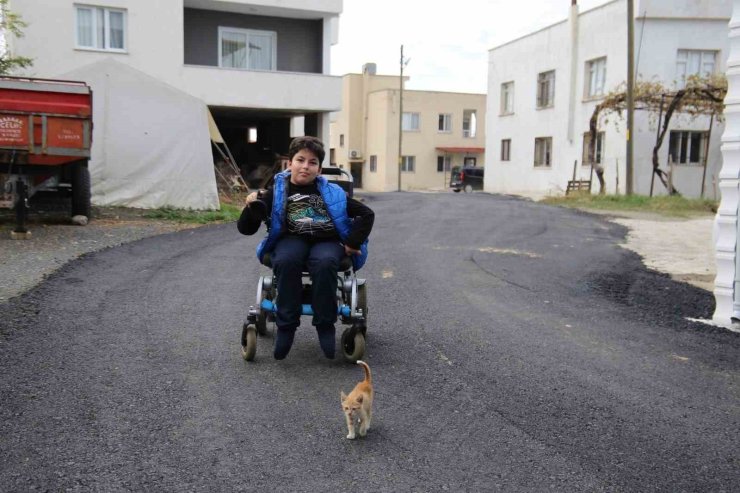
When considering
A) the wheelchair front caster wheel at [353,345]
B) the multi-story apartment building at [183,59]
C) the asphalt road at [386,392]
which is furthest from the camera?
the multi-story apartment building at [183,59]

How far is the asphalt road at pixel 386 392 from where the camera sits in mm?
3586

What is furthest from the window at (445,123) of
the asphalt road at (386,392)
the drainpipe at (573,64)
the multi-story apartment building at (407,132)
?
the asphalt road at (386,392)

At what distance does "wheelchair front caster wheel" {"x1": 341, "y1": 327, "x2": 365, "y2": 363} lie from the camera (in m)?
5.18

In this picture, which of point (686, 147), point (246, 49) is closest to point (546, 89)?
point (686, 147)

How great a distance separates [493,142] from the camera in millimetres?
40844

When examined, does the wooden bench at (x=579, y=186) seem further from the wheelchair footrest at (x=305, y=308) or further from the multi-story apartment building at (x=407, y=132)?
the wheelchair footrest at (x=305, y=308)

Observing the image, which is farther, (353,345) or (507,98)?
(507,98)

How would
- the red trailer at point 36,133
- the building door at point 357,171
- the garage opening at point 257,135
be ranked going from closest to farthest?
the red trailer at point 36,133 → the garage opening at point 257,135 → the building door at point 357,171

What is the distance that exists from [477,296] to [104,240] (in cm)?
655

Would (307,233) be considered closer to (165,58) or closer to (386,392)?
(386,392)

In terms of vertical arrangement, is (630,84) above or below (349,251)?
above

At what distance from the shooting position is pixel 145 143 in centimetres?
1700

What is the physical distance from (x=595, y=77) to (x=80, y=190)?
81.6ft

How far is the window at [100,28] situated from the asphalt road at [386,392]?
14.1 meters
